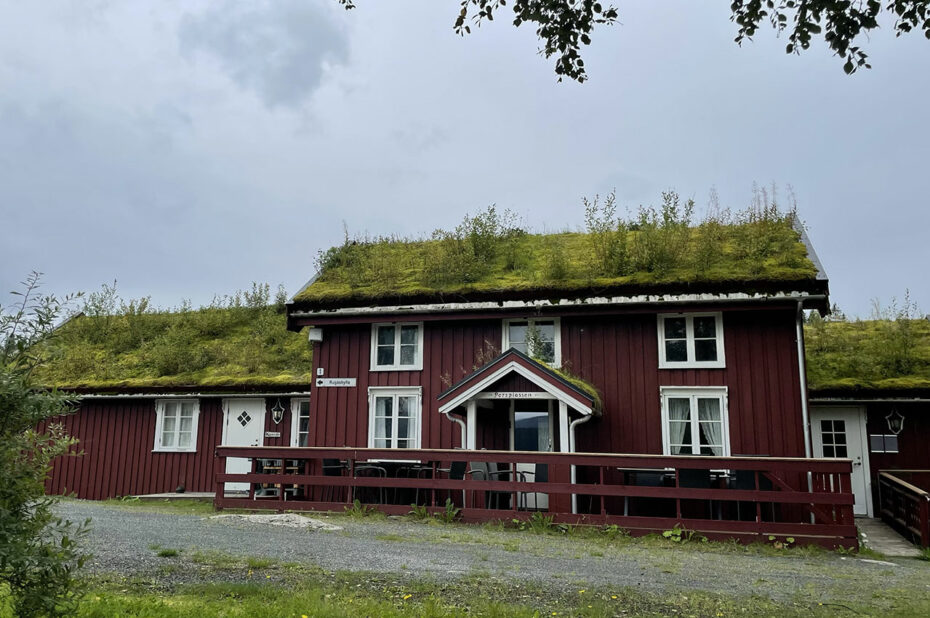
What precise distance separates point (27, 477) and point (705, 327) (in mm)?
12351

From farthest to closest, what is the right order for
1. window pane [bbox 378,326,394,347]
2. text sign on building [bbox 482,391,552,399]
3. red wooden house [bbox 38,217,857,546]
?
window pane [bbox 378,326,394,347] → text sign on building [bbox 482,391,552,399] → red wooden house [bbox 38,217,857,546]

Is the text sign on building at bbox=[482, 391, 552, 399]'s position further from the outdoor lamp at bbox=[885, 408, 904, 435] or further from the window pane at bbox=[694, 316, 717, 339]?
the outdoor lamp at bbox=[885, 408, 904, 435]

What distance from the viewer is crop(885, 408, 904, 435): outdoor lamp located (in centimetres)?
1638

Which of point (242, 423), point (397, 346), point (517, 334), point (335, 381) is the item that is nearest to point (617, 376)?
point (517, 334)

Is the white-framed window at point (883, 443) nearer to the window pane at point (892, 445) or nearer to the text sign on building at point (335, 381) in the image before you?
the window pane at point (892, 445)

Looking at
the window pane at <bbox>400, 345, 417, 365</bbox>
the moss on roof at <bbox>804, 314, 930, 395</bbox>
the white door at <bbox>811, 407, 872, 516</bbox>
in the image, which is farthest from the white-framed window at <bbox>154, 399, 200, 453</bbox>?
the white door at <bbox>811, 407, 872, 516</bbox>

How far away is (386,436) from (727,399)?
265 inches

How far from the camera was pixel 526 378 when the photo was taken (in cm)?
1322

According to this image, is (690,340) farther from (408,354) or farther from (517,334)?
(408,354)

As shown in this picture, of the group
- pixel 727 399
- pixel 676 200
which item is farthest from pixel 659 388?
pixel 676 200

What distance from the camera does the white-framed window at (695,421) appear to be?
45.8 ft

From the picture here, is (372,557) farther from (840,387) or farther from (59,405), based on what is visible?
(840,387)

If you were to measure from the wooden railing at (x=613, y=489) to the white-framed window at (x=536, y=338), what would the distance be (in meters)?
2.18

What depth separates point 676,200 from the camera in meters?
16.9
